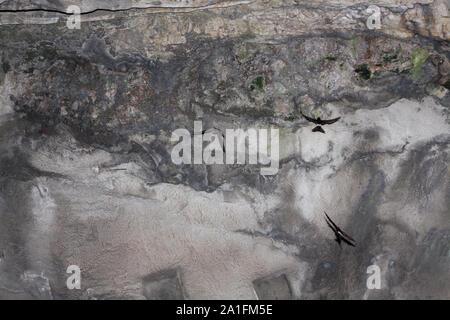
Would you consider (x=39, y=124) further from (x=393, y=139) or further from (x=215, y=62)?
(x=393, y=139)

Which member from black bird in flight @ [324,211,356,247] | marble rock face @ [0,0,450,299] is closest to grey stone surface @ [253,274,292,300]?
marble rock face @ [0,0,450,299]

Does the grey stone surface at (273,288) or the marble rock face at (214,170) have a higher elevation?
the marble rock face at (214,170)

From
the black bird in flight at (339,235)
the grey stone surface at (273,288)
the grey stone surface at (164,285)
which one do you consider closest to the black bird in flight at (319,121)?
the black bird in flight at (339,235)

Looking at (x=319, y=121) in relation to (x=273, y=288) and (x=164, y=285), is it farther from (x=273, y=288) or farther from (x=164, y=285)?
(x=164, y=285)

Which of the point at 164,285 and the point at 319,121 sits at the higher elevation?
the point at 319,121

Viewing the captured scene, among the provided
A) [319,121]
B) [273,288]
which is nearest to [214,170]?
[319,121]

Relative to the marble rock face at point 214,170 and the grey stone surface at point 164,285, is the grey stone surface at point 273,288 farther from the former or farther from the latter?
the grey stone surface at point 164,285

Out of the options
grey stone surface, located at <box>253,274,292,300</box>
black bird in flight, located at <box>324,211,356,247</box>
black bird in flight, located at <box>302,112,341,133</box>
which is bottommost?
grey stone surface, located at <box>253,274,292,300</box>

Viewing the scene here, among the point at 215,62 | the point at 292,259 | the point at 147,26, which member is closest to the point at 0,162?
the point at 147,26

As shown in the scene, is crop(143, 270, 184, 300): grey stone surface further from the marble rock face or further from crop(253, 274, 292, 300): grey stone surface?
crop(253, 274, 292, 300): grey stone surface
